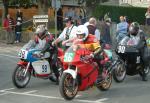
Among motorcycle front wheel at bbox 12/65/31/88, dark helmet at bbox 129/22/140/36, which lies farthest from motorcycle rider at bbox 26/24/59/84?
dark helmet at bbox 129/22/140/36

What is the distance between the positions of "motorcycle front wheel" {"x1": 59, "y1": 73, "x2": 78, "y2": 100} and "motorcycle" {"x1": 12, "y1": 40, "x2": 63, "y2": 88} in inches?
78.3

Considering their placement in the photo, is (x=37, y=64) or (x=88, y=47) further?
(x=37, y=64)

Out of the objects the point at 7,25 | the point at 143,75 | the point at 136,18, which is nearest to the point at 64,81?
the point at 143,75

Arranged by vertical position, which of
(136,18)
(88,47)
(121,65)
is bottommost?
(136,18)

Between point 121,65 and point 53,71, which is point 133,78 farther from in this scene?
point 53,71

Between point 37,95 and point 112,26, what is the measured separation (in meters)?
17.4

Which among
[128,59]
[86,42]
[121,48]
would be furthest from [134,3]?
[86,42]

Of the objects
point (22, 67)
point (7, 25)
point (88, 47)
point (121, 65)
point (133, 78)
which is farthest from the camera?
point (7, 25)

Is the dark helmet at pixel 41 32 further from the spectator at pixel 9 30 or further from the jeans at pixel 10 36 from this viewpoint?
the jeans at pixel 10 36

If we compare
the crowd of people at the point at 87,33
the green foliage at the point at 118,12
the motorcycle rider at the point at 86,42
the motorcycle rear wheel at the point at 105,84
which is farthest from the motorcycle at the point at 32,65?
the green foliage at the point at 118,12

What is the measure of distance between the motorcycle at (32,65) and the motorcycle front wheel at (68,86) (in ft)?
6.53

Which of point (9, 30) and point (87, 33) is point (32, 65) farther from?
point (9, 30)

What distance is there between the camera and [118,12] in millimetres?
40781

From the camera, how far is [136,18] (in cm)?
4341
